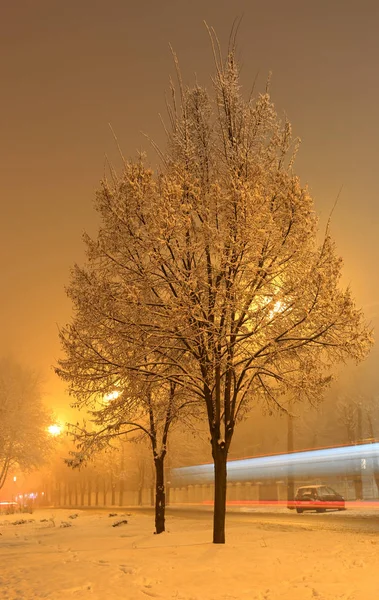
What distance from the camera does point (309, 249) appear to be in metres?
13.8

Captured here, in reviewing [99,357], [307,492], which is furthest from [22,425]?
[99,357]

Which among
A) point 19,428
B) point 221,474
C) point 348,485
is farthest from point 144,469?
point 221,474

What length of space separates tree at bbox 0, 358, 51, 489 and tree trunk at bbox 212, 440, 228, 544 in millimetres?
37746

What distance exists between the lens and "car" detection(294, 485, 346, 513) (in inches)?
1191

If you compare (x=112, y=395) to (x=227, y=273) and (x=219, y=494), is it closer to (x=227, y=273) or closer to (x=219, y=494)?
Answer: (x=219, y=494)

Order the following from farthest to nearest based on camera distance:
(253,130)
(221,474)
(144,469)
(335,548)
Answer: (144,469), (253,130), (221,474), (335,548)

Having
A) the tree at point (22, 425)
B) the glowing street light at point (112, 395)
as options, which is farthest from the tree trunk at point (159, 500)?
the tree at point (22, 425)

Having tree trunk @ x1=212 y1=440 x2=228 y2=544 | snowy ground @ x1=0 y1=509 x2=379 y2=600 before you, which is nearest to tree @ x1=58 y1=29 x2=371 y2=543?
tree trunk @ x1=212 y1=440 x2=228 y2=544

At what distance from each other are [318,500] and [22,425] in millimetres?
27022

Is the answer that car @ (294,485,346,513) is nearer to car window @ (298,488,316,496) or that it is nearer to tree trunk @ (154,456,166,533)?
car window @ (298,488,316,496)

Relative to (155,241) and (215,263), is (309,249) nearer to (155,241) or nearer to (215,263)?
(215,263)

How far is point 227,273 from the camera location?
1332 centimetres

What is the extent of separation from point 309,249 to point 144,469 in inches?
2109

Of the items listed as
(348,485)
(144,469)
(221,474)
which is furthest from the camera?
(144,469)
